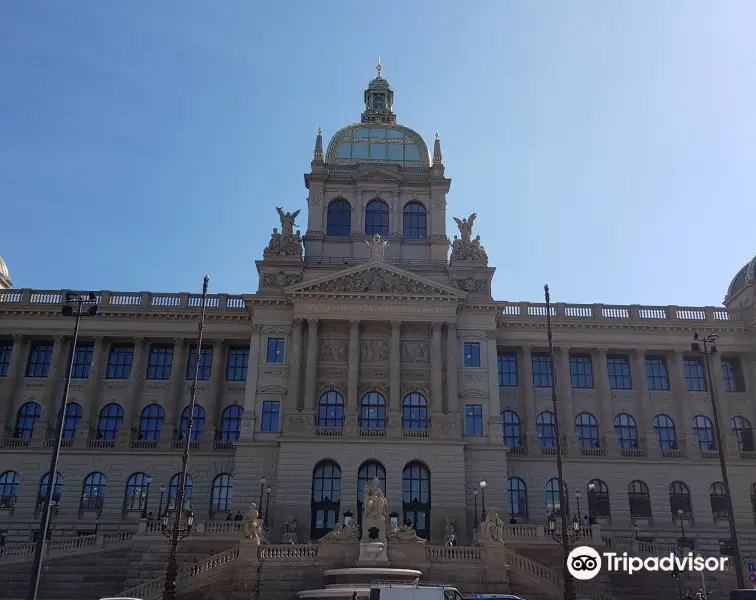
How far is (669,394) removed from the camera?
61812 millimetres

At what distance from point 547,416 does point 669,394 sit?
10333mm

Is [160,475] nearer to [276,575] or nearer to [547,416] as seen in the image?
[276,575]

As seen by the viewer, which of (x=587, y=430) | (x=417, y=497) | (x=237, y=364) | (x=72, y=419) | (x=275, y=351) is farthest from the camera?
(x=237, y=364)

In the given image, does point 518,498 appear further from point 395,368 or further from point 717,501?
point 717,501

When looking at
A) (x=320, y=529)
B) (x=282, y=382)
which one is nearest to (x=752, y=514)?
(x=320, y=529)

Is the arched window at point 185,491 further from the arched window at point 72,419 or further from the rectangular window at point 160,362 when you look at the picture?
the arched window at point 72,419

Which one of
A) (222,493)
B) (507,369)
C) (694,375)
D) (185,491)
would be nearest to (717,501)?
(694,375)

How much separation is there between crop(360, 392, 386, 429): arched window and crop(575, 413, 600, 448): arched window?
1599cm

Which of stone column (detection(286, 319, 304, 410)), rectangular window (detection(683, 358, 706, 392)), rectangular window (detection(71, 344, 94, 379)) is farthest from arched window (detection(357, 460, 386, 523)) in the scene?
rectangular window (detection(683, 358, 706, 392))

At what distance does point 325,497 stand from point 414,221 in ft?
83.5

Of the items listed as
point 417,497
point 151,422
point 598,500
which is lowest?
point 417,497

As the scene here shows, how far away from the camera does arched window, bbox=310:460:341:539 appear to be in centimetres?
5209

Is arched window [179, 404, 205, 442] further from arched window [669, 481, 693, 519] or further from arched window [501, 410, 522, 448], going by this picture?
arched window [669, 481, 693, 519]

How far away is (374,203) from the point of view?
65938 millimetres
